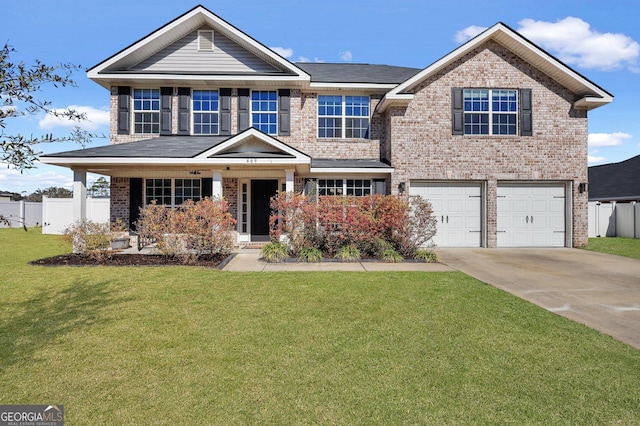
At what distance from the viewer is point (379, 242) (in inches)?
404

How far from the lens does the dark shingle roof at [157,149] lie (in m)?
11.1

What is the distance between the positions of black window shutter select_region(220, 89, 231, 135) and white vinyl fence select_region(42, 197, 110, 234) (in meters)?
10.9

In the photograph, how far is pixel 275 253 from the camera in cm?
982

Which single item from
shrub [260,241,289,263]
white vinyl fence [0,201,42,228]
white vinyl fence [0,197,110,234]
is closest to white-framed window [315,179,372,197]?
shrub [260,241,289,263]

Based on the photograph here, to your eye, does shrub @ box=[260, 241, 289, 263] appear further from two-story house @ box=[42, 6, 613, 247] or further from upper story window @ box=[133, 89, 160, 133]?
upper story window @ box=[133, 89, 160, 133]

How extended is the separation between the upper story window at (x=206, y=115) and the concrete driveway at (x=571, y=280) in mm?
10351

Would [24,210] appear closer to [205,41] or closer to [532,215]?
[205,41]

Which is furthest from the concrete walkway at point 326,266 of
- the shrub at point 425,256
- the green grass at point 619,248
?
the green grass at point 619,248

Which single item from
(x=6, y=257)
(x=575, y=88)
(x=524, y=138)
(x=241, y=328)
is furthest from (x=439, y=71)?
(x=6, y=257)

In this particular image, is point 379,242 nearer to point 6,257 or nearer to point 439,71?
point 439,71

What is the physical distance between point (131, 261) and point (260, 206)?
212 inches

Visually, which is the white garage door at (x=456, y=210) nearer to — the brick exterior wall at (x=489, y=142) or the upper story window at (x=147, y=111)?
the brick exterior wall at (x=489, y=142)

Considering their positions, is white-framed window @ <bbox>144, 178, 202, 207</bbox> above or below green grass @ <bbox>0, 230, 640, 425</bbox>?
above

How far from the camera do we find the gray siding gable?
1371 cm
